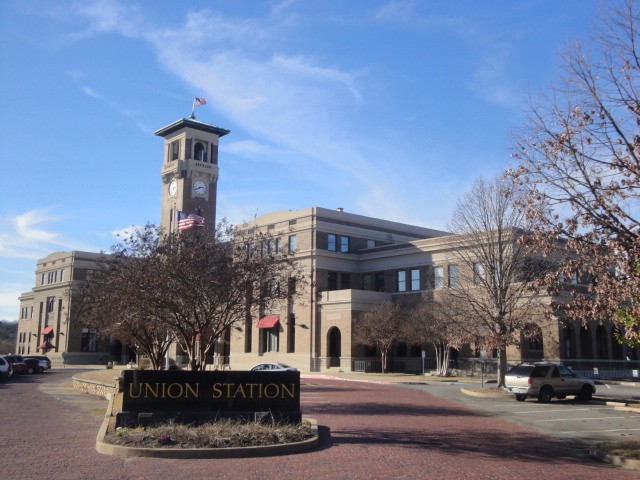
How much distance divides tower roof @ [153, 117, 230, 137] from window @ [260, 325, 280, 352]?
33.0 m

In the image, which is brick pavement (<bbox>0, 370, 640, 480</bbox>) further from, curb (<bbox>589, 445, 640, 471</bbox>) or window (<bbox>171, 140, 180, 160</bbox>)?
window (<bbox>171, 140, 180, 160</bbox>)

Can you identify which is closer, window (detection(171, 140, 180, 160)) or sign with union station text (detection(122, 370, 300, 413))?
sign with union station text (detection(122, 370, 300, 413))

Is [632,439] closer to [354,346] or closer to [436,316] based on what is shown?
[436,316]

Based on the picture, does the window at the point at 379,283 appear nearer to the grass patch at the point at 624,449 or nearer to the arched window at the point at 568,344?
the arched window at the point at 568,344

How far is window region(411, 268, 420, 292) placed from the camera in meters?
Answer: 59.3

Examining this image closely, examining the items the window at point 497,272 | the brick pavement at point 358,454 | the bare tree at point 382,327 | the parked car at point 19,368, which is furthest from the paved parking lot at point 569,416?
the parked car at point 19,368

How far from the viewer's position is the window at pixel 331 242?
63188mm

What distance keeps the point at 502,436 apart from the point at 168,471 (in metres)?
9.11

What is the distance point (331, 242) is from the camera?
6341 centimetres

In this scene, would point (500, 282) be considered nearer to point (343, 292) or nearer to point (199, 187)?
point (343, 292)

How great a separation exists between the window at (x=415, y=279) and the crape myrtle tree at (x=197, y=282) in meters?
35.8

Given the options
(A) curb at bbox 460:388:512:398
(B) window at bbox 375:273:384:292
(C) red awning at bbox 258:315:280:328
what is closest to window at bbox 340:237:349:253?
(B) window at bbox 375:273:384:292

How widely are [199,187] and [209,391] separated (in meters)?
68.4

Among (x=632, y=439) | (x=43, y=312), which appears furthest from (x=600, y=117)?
(x=43, y=312)
